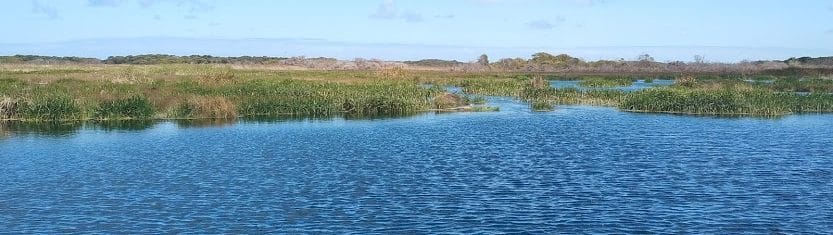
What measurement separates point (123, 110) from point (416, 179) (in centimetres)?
2408

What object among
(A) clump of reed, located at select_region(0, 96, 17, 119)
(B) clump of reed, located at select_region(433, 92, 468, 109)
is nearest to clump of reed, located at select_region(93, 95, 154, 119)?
(A) clump of reed, located at select_region(0, 96, 17, 119)

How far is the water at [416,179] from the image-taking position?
1797cm

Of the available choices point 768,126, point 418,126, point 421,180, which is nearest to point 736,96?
point 768,126

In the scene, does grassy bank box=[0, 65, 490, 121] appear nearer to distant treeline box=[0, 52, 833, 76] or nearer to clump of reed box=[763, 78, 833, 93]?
clump of reed box=[763, 78, 833, 93]

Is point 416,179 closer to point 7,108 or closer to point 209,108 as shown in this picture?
point 209,108

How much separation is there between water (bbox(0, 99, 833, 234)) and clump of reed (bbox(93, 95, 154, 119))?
333cm

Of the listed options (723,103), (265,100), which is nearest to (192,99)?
(265,100)

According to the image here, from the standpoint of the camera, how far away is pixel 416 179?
23703mm

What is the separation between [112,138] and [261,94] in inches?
652

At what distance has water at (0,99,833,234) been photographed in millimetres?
17969

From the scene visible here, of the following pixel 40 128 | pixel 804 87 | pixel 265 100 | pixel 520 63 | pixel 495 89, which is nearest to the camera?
pixel 40 128

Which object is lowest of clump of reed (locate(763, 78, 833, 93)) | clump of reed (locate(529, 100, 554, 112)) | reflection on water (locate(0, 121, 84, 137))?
reflection on water (locate(0, 121, 84, 137))

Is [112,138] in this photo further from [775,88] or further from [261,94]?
[775,88]

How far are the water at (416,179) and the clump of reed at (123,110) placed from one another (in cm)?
333
